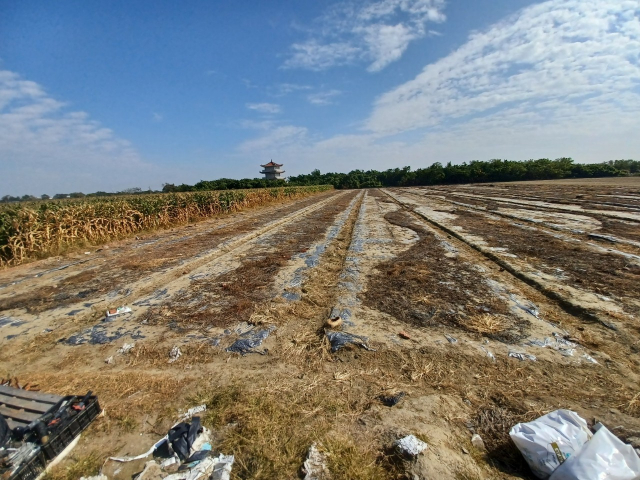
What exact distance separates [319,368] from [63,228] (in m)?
10.8

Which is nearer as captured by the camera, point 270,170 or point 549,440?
point 549,440

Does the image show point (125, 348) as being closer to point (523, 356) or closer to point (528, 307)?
point (523, 356)

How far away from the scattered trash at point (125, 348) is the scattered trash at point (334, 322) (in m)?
2.37

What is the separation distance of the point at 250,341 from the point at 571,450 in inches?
113

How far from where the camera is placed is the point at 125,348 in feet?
11.1

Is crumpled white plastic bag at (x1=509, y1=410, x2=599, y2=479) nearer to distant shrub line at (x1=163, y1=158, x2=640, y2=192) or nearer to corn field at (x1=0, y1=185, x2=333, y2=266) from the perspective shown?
corn field at (x1=0, y1=185, x2=333, y2=266)

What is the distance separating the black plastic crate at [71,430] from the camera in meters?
1.87

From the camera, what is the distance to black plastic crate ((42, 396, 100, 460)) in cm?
187

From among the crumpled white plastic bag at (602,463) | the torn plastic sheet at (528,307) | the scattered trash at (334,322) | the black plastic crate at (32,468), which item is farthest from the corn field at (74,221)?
the torn plastic sheet at (528,307)

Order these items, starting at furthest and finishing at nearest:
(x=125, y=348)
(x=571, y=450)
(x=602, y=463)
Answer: (x=125, y=348), (x=571, y=450), (x=602, y=463)

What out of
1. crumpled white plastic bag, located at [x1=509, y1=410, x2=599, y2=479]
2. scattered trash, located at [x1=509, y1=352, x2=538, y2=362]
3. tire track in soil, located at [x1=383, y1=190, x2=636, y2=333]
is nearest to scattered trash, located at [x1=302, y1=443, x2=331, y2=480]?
crumpled white plastic bag, located at [x1=509, y1=410, x2=599, y2=479]

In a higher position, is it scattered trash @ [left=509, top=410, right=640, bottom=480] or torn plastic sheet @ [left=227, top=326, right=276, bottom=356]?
scattered trash @ [left=509, top=410, right=640, bottom=480]

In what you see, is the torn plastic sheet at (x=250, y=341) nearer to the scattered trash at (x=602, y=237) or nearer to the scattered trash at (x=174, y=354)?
the scattered trash at (x=174, y=354)

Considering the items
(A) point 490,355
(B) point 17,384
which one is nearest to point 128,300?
(B) point 17,384
